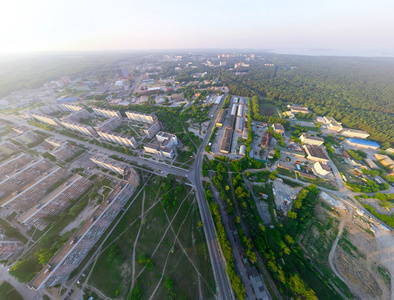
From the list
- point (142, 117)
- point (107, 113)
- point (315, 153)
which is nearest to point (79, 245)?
point (142, 117)

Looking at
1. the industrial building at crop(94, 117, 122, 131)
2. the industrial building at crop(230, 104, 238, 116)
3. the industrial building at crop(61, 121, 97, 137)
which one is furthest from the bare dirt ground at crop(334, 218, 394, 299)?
the industrial building at crop(61, 121, 97, 137)

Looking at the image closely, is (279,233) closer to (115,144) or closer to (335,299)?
(335,299)

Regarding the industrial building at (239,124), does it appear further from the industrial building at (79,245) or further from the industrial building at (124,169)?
Answer: the industrial building at (79,245)

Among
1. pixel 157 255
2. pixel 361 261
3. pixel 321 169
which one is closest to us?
pixel 361 261

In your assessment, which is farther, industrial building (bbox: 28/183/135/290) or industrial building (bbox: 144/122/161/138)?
industrial building (bbox: 144/122/161/138)

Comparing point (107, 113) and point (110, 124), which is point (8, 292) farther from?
point (107, 113)

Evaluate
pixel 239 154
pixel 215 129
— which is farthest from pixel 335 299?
pixel 215 129

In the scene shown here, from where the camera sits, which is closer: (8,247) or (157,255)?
(8,247)

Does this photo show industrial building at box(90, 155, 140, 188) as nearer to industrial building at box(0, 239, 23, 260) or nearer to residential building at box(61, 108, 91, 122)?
industrial building at box(0, 239, 23, 260)
